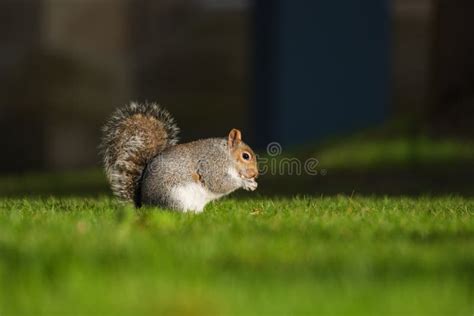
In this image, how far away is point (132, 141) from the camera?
699 cm

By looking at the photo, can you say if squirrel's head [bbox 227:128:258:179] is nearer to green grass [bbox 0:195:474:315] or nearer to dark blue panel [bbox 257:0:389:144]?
green grass [bbox 0:195:474:315]

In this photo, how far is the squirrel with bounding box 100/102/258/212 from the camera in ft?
21.5

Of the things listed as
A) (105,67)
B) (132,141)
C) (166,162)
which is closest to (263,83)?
(105,67)

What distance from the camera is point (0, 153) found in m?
25.1

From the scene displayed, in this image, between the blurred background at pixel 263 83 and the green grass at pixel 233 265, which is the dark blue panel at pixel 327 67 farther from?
the green grass at pixel 233 265

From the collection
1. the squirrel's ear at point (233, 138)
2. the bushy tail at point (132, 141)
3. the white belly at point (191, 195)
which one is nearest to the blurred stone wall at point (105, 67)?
the bushy tail at point (132, 141)

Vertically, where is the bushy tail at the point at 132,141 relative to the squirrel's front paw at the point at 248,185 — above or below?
above

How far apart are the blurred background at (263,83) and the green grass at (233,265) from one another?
4.93 m

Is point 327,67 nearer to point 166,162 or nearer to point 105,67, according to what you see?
point 105,67

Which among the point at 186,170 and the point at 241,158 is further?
the point at 241,158

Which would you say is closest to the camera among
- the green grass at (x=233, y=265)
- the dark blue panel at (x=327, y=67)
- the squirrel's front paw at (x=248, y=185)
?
the green grass at (x=233, y=265)

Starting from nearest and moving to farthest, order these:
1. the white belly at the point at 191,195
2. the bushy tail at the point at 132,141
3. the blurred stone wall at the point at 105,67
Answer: the white belly at the point at 191,195, the bushy tail at the point at 132,141, the blurred stone wall at the point at 105,67

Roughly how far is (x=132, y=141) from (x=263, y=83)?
1138 cm

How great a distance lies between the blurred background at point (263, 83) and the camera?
594 inches
